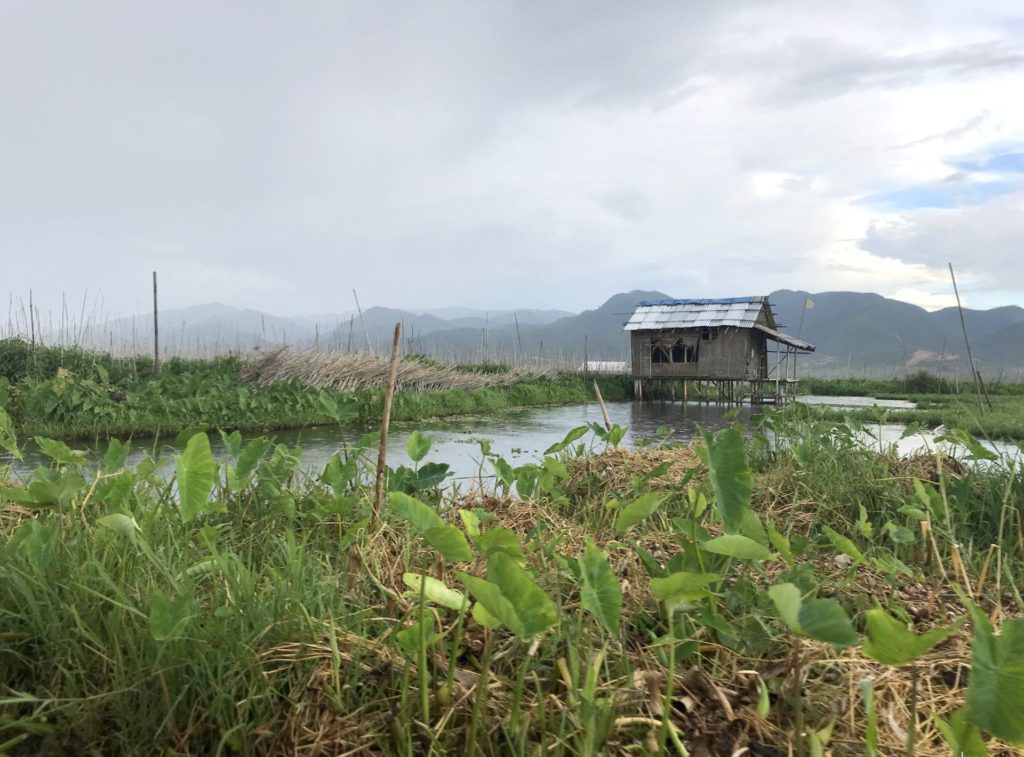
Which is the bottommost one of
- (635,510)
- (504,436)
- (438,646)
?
(504,436)

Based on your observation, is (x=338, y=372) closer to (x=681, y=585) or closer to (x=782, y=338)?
(x=782, y=338)

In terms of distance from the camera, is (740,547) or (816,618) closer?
(816,618)

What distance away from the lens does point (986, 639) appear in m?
0.77

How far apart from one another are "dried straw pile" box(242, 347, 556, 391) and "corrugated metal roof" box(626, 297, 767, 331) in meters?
7.03

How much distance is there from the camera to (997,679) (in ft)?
2.53

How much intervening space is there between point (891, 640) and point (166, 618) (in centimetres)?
113

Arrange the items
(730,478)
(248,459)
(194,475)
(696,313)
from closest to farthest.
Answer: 1. (730,478)
2. (194,475)
3. (248,459)
4. (696,313)

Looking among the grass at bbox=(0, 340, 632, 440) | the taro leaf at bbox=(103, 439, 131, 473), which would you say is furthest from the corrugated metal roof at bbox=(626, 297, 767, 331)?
the taro leaf at bbox=(103, 439, 131, 473)

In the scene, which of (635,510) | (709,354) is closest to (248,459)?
(635,510)

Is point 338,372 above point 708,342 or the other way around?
the other way around

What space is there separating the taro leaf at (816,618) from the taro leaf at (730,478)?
0.38 metres

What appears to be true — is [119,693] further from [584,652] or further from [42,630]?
[584,652]

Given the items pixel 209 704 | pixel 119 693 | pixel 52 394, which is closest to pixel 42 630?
pixel 119 693

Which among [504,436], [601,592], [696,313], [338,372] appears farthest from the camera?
[696,313]
